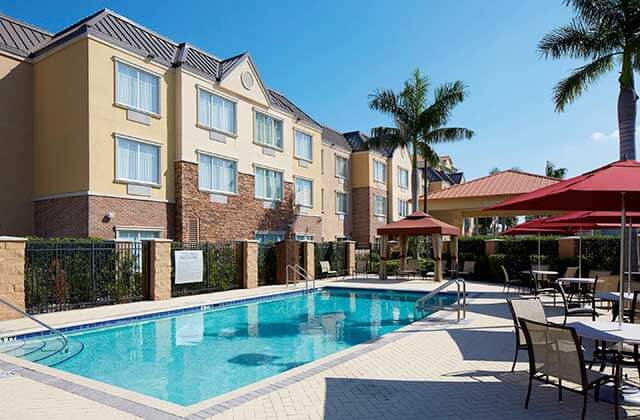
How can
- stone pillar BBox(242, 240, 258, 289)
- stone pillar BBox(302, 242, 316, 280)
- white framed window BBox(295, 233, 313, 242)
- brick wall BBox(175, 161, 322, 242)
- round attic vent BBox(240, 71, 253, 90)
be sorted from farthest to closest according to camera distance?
1. white framed window BBox(295, 233, 313, 242)
2. round attic vent BBox(240, 71, 253, 90)
3. stone pillar BBox(302, 242, 316, 280)
4. brick wall BBox(175, 161, 322, 242)
5. stone pillar BBox(242, 240, 258, 289)

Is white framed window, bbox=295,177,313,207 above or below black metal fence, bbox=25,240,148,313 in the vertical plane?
above

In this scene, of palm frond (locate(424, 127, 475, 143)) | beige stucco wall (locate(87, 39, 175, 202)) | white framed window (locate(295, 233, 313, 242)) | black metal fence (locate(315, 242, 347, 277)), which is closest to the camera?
beige stucco wall (locate(87, 39, 175, 202))

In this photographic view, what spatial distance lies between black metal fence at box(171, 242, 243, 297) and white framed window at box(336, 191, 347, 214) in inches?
659

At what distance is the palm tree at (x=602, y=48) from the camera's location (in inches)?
634

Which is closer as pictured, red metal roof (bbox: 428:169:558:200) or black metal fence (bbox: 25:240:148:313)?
black metal fence (bbox: 25:240:148:313)

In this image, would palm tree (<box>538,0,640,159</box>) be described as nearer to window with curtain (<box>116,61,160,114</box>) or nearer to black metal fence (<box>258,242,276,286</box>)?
black metal fence (<box>258,242,276,286</box>)

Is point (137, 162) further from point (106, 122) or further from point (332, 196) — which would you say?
point (332, 196)

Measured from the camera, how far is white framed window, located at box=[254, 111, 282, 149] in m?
24.6

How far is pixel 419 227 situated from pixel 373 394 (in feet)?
49.9

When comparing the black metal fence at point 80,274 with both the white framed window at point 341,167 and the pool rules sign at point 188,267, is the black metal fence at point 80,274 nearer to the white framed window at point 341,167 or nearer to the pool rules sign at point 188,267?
the pool rules sign at point 188,267

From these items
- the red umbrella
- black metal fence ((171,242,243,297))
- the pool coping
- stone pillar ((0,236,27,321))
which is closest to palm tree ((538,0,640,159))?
the red umbrella

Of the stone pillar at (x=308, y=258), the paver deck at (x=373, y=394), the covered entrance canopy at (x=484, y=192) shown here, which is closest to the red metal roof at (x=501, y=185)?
the covered entrance canopy at (x=484, y=192)

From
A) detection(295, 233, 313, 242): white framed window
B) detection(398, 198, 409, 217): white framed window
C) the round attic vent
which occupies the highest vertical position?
the round attic vent

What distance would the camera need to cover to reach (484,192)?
24547mm
